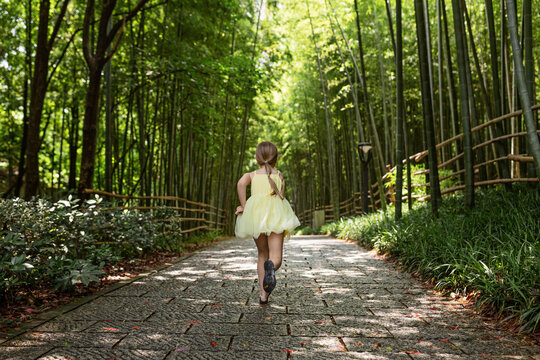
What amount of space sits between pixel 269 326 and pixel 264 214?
33.0 inches

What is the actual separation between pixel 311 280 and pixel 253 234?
48.6 inches

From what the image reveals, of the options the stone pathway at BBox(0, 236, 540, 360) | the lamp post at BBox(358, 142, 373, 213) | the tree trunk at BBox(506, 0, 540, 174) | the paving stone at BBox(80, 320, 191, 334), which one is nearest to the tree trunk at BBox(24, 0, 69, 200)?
the stone pathway at BBox(0, 236, 540, 360)

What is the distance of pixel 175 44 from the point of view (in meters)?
7.05

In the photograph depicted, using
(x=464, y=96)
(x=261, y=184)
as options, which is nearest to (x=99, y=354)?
(x=261, y=184)

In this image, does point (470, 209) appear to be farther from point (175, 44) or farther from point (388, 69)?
point (388, 69)

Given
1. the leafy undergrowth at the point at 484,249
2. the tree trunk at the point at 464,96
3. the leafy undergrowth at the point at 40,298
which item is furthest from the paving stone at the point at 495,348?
the tree trunk at the point at 464,96

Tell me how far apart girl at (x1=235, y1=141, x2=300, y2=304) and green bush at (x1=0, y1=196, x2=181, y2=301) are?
1.14 m

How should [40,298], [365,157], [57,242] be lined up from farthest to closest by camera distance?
[365,157] < [57,242] < [40,298]

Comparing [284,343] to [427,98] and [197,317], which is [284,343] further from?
[427,98]

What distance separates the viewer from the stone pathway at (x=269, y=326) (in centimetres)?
193

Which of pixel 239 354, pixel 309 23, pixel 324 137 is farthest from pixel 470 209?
pixel 324 137

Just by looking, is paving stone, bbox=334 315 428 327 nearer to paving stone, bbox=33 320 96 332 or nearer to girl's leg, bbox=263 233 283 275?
girl's leg, bbox=263 233 283 275

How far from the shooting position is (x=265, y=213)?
2947 millimetres

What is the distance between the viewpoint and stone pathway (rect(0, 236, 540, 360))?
1.93 m
